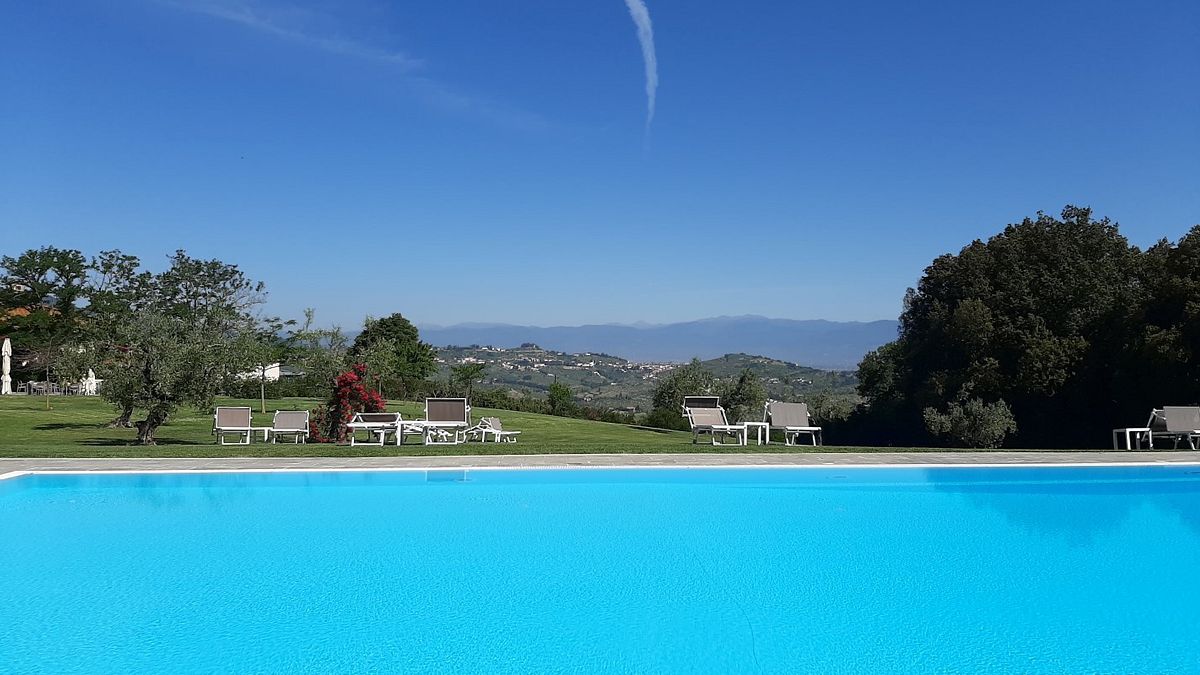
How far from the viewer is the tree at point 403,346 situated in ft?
105

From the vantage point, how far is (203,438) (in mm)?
16484

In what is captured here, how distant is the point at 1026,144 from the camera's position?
2492 centimetres

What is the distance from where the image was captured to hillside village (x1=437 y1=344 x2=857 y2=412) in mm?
63094

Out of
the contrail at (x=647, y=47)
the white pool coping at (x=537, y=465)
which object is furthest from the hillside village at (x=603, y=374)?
the white pool coping at (x=537, y=465)

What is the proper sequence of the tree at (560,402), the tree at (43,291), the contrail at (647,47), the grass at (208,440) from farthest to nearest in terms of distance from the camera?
the tree at (43,291) < the tree at (560,402) < the contrail at (647,47) < the grass at (208,440)

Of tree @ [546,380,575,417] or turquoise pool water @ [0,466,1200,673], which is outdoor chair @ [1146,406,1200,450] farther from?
tree @ [546,380,575,417]

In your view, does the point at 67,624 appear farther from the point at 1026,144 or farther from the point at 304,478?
the point at 1026,144

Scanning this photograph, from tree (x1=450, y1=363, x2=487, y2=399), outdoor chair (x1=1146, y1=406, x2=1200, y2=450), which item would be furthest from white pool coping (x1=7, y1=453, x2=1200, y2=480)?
tree (x1=450, y1=363, x2=487, y2=399)

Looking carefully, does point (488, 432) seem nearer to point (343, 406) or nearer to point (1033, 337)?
point (343, 406)

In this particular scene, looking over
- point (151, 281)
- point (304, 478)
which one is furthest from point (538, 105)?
point (151, 281)

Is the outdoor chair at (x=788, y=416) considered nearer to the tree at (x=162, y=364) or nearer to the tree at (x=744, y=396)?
the tree at (x=162, y=364)

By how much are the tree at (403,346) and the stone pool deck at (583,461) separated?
16.5 m

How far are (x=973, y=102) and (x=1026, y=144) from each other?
2.97 meters

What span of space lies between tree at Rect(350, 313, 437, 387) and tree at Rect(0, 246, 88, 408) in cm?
1490
